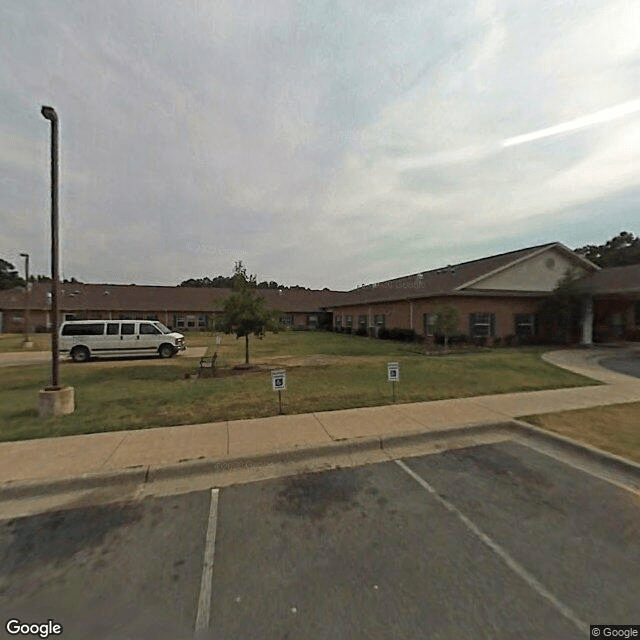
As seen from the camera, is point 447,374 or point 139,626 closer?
point 139,626

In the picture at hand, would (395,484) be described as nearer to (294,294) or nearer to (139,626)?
(139,626)

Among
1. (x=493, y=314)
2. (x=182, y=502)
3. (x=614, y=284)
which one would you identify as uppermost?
(x=614, y=284)

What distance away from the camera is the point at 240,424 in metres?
6.45

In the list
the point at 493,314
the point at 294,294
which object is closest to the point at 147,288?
the point at 294,294

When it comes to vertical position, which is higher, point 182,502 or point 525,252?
point 525,252

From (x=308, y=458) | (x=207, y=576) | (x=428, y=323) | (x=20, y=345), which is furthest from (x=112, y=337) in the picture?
(x=428, y=323)

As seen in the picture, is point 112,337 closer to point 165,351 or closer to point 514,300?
point 165,351

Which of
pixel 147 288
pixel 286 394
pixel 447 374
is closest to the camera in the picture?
pixel 286 394

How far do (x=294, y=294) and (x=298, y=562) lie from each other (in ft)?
162

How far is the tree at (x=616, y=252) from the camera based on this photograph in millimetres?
47528

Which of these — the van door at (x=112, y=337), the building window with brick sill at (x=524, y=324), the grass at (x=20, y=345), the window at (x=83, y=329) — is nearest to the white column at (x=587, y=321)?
the building window with brick sill at (x=524, y=324)

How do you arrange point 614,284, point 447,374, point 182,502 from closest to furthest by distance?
1. point 182,502
2. point 447,374
3. point 614,284

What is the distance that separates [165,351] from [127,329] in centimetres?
202

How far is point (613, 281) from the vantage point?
20.5 meters
